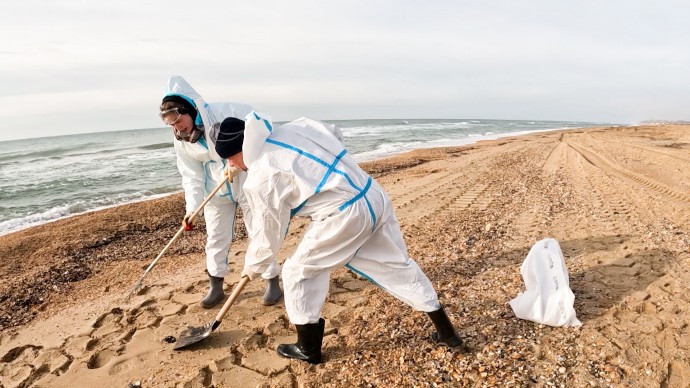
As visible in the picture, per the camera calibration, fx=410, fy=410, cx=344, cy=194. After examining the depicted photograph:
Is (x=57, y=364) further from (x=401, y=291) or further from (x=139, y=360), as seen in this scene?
(x=401, y=291)

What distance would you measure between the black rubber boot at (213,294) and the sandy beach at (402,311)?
0.09 meters

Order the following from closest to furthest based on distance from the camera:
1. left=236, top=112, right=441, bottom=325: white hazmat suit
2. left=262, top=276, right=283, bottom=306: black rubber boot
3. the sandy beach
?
1. left=236, top=112, right=441, bottom=325: white hazmat suit
2. the sandy beach
3. left=262, top=276, right=283, bottom=306: black rubber boot

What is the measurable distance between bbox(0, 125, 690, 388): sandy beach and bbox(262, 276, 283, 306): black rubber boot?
0.23 feet

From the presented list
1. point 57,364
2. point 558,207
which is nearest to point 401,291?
point 57,364

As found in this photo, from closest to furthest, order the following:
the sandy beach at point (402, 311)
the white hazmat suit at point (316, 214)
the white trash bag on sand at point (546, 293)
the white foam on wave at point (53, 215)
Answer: the white hazmat suit at point (316, 214)
the sandy beach at point (402, 311)
the white trash bag on sand at point (546, 293)
the white foam on wave at point (53, 215)

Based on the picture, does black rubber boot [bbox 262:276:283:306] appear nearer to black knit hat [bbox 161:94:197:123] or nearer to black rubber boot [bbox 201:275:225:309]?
black rubber boot [bbox 201:275:225:309]

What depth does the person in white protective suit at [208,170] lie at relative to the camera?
3.08 m

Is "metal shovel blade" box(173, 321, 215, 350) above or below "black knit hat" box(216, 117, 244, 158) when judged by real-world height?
below

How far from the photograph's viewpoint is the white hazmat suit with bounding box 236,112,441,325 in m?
2.25

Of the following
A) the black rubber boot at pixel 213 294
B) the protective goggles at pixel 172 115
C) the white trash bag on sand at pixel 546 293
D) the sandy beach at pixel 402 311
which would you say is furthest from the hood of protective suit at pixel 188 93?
the white trash bag on sand at pixel 546 293

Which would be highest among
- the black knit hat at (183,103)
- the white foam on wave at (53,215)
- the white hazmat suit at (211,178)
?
the black knit hat at (183,103)

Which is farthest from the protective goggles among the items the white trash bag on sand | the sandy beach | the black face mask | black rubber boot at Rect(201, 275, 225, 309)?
the white trash bag on sand

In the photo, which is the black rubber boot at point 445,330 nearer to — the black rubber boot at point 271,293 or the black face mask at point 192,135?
the black rubber boot at point 271,293

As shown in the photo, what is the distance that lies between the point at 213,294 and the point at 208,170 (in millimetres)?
1155
